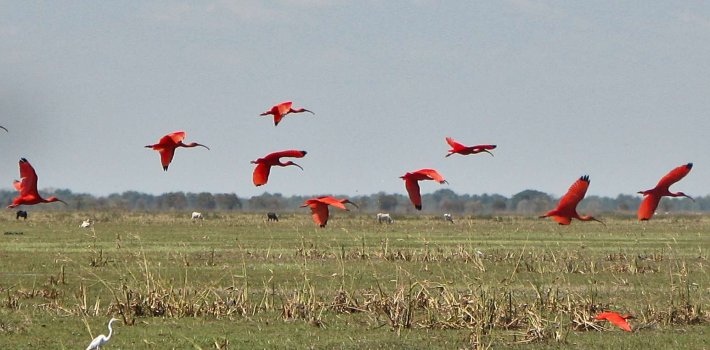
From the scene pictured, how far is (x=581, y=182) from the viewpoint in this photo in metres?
9.78

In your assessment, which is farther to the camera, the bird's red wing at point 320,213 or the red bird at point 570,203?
the bird's red wing at point 320,213

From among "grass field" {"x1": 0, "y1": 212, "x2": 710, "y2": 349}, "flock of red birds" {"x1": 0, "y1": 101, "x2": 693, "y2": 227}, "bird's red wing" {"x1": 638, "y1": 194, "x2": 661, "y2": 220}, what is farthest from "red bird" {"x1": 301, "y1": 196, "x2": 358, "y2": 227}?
"grass field" {"x1": 0, "y1": 212, "x2": 710, "y2": 349}

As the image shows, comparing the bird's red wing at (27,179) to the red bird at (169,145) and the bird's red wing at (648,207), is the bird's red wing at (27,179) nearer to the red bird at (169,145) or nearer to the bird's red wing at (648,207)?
the red bird at (169,145)

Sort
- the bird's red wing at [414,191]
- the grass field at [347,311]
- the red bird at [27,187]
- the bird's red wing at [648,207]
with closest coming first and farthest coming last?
1. the bird's red wing at [648,207]
2. the bird's red wing at [414,191]
3. the red bird at [27,187]
4. the grass field at [347,311]

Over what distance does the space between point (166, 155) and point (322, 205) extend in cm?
162

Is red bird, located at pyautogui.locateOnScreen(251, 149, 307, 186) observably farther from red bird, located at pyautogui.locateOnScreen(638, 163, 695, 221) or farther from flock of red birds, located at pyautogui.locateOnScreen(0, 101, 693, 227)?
red bird, located at pyautogui.locateOnScreen(638, 163, 695, 221)

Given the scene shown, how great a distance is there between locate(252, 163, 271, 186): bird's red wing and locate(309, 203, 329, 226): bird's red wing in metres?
0.71

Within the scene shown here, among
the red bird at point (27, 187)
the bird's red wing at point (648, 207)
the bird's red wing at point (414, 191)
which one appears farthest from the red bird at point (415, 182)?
the red bird at point (27, 187)

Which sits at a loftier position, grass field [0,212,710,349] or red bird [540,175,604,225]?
red bird [540,175,604,225]

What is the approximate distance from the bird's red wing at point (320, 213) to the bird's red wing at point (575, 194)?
2.05 m

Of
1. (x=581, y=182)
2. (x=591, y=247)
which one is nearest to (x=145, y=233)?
(x=591, y=247)

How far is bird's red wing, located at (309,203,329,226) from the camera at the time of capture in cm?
1050

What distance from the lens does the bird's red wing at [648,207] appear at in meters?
9.30

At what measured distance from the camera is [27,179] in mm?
11469
